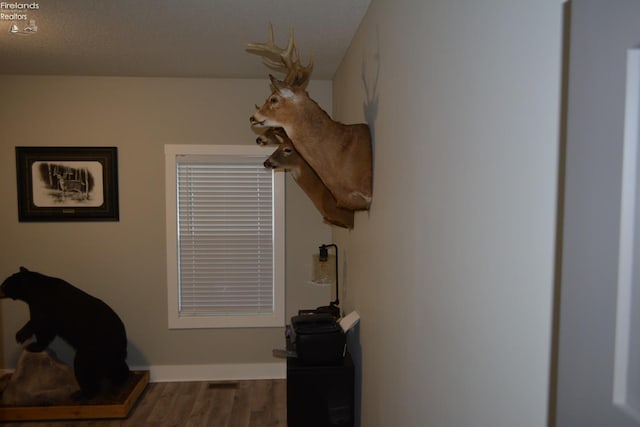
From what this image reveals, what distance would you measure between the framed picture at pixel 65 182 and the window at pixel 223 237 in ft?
1.82

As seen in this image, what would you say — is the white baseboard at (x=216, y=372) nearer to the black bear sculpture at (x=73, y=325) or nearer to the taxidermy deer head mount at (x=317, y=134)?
the black bear sculpture at (x=73, y=325)

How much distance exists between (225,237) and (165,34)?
1.83 m

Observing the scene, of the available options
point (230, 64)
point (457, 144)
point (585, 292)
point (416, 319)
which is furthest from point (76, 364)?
point (585, 292)

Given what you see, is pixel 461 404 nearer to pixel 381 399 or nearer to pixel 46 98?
pixel 381 399

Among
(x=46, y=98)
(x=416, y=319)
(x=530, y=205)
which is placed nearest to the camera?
(x=530, y=205)

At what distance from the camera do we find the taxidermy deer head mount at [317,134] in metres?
2.11

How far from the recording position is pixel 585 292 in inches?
21.9

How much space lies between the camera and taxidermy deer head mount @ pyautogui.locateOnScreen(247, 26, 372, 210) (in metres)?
2.11

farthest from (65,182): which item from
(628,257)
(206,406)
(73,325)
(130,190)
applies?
(628,257)

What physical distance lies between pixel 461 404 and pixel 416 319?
40 cm

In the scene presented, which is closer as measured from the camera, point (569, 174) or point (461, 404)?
point (569, 174)

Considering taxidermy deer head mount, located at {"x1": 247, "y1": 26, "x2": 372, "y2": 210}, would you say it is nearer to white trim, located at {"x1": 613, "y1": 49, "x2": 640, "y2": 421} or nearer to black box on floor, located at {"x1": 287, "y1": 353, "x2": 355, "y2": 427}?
black box on floor, located at {"x1": 287, "y1": 353, "x2": 355, "y2": 427}

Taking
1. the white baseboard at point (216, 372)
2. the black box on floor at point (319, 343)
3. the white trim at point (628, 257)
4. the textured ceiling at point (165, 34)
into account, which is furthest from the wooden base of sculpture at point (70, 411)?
the white trim at point (628, 257)

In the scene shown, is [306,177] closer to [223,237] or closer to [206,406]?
[223,237]
